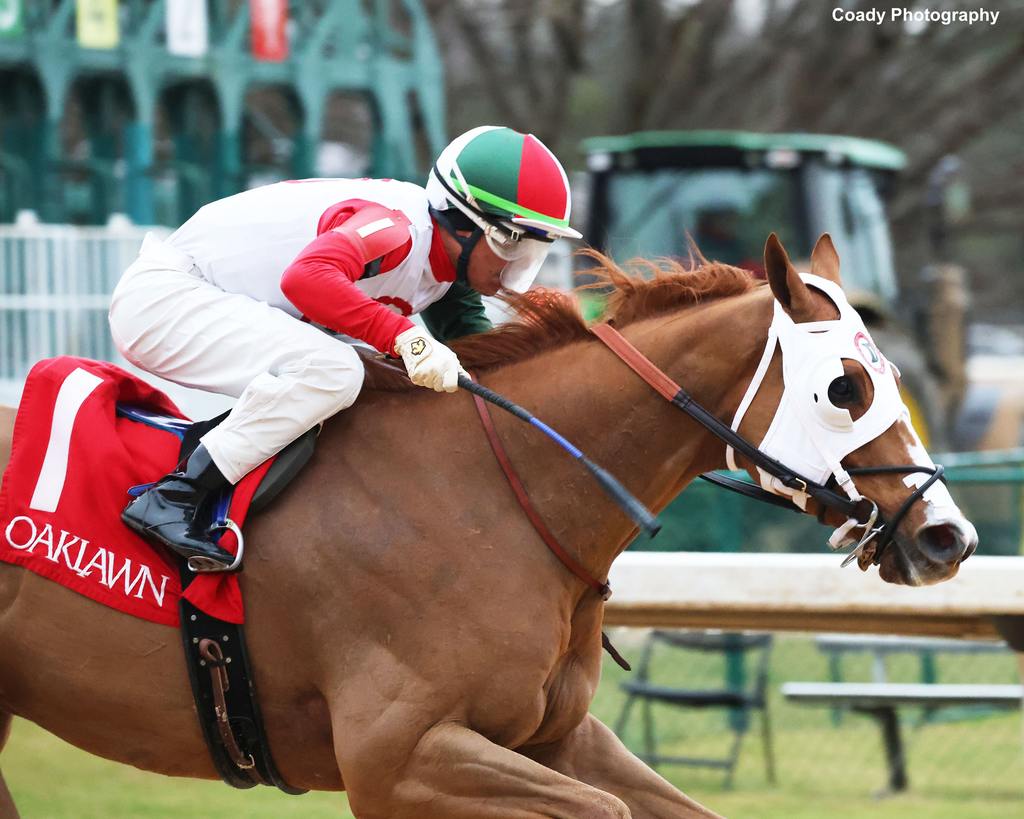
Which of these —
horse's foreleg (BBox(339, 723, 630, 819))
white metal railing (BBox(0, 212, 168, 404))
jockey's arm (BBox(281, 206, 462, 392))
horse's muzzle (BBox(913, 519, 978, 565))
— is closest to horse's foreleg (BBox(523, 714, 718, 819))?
horse's foreleg (BBox(339, 723, 630, 819))

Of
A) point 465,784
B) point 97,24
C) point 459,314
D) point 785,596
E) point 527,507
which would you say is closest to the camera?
point 465,784

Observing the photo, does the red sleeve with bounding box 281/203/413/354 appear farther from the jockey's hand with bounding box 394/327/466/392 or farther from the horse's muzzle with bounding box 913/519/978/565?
the horse's muzzle with bounding box 913/519/978/565

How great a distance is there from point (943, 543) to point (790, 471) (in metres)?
0.37

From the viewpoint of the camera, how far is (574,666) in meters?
3.72

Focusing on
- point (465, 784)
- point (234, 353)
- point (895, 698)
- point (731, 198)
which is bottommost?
point (895, 698)

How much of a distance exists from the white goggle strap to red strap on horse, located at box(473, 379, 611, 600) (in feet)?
1.43

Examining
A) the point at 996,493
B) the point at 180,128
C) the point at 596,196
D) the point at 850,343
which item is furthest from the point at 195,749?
the point at 180,128

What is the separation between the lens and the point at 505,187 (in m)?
3.73

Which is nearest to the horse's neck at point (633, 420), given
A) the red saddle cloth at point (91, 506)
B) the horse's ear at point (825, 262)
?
the horse's ear at point (825, 262)

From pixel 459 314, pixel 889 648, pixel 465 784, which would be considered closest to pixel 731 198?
pixel 889 648

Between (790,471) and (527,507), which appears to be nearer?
(790,471)

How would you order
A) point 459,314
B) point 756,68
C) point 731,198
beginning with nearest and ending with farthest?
point 459,314 → point 731,198 → point 756,68

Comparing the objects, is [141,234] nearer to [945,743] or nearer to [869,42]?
[945,743]

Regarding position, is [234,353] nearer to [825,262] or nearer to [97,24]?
[825,262]
